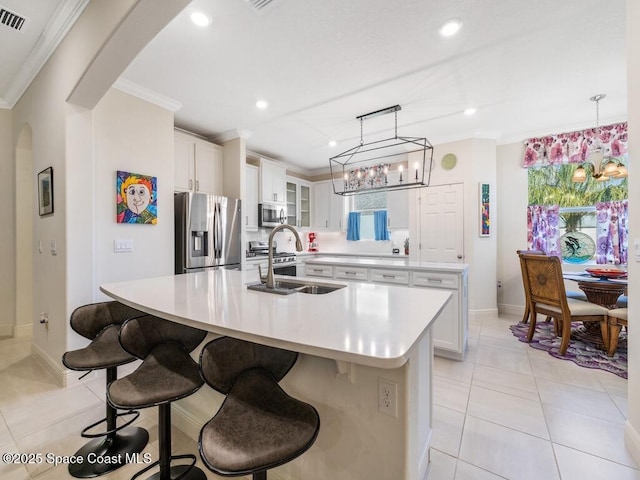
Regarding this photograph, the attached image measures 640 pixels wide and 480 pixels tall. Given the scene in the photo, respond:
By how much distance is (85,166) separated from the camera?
94.2 inches

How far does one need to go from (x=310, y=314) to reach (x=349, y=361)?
43cm

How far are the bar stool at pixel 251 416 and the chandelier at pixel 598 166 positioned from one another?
4.21 meters

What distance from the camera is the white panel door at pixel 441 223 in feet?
14.5

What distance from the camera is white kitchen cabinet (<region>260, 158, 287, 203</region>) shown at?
4883 mm

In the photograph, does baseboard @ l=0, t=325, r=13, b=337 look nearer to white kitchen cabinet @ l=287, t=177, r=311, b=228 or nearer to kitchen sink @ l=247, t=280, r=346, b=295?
kitchen sink @ l=247, t=280, r=346, b=295

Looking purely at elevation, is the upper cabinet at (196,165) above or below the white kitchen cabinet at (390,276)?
above

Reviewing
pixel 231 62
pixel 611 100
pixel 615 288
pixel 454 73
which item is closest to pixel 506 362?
pixel 615 288

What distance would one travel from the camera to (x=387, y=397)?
1053 mm

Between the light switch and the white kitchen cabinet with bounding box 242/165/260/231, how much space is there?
6.45 feet

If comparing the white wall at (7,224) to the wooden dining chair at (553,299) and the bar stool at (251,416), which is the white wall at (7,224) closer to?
the bar stool at (251,416)

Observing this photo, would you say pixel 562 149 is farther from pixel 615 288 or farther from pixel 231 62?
pixel 231 62

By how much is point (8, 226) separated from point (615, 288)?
6870 mm

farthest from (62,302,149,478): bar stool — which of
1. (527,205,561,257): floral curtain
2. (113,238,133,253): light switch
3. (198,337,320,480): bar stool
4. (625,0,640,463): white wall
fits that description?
(527,205,561,257): floral curtain

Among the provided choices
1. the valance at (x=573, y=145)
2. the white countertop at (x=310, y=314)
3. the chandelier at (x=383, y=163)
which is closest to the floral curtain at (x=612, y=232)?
the valance at (x=573, y=145)
